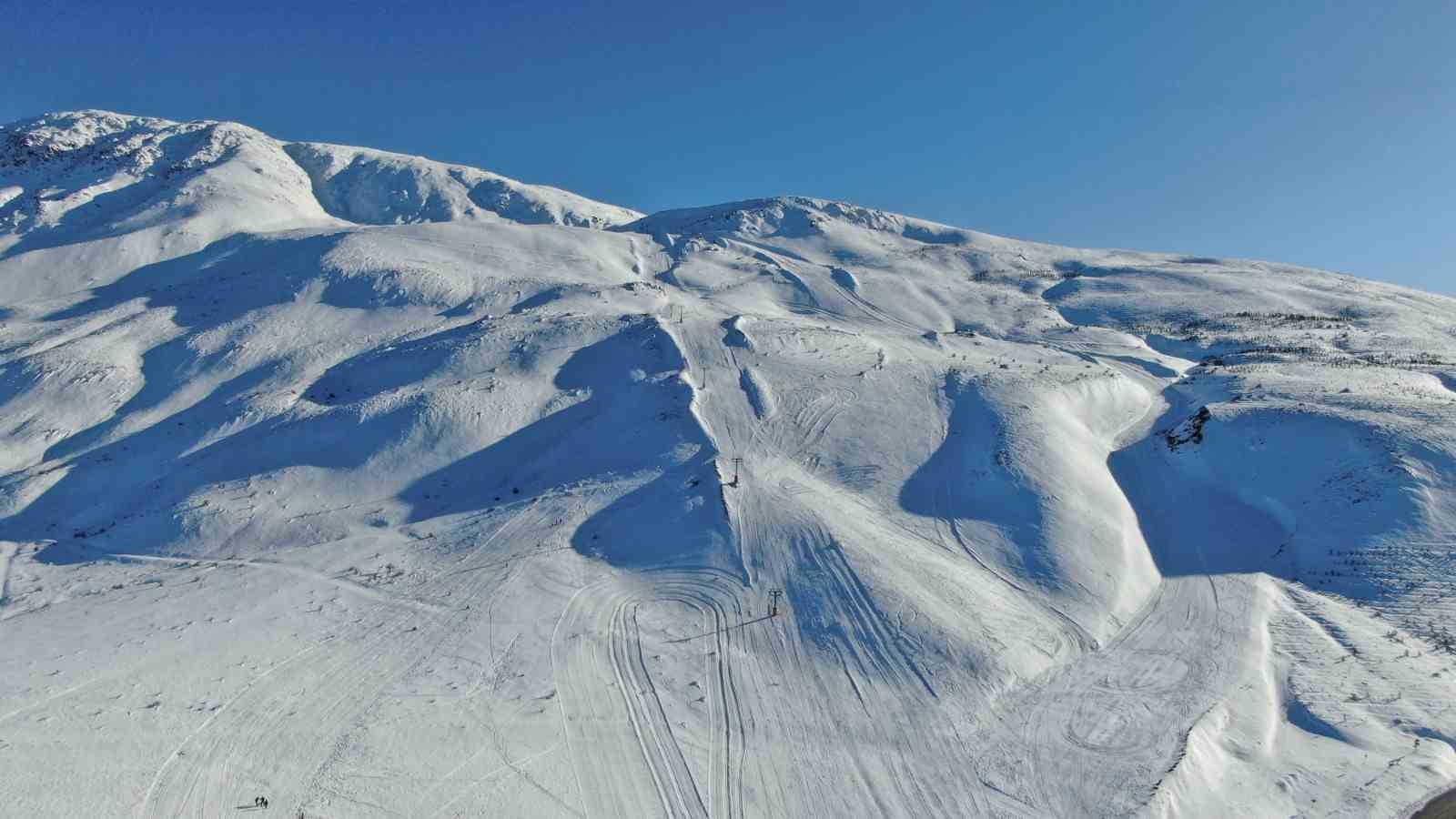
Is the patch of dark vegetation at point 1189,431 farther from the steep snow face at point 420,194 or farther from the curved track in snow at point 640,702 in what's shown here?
the steep snow face at point 420,194

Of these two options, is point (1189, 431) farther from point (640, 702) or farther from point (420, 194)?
point (420, 194)

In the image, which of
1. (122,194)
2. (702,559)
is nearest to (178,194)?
(122,194)

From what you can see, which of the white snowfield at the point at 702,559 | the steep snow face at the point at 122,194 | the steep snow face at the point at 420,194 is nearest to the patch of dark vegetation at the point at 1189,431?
the white snowfield at the point at 702,559

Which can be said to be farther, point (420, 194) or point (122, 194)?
point (420, 194)

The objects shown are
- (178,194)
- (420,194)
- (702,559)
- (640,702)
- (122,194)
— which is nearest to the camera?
(640,702)

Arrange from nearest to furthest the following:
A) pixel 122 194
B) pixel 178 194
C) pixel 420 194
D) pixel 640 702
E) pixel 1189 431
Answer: pixel 640 702 → pixel 1189 431 → pixel 178 194 → pixel 122 194 → pixel 420 194

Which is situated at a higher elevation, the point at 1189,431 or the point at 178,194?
the point at 178,194

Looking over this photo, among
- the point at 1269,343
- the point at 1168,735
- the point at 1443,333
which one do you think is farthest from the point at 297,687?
the point at 1443,333
